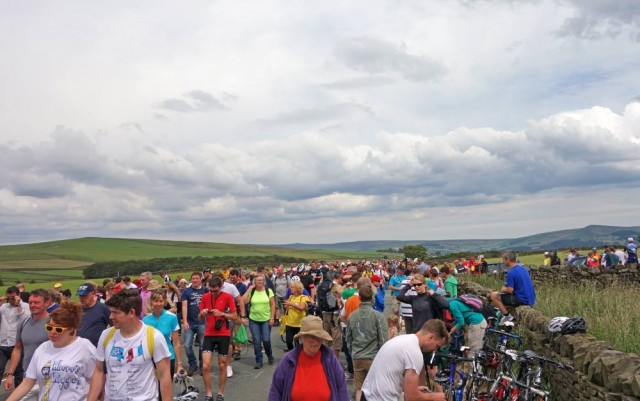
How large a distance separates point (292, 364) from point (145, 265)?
288ft

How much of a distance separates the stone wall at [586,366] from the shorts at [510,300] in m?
0.68

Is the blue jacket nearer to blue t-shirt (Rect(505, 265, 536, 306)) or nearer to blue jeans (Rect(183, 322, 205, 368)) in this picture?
blue t-shirt (Rect(505, 265, 536, 306))

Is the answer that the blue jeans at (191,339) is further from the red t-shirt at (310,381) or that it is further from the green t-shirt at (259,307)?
the red t-shirt at (310,381)

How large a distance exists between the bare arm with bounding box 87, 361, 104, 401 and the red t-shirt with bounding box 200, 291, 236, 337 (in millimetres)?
4387

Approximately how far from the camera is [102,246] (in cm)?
13988

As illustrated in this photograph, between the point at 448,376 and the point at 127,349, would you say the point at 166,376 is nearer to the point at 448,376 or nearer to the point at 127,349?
the point at 127,349

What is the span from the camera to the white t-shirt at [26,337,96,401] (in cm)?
498

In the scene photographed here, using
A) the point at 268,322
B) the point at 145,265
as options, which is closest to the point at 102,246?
the point at 145,265

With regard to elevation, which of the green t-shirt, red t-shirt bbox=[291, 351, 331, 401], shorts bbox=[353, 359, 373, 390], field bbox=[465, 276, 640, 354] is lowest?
shorts bbox=[353, 359, 373, 390]

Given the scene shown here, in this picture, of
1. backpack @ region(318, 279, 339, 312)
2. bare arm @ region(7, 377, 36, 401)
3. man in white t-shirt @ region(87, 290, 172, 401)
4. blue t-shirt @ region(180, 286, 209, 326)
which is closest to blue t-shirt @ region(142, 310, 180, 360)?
bare arm @ region(7, 377, 36, 401)

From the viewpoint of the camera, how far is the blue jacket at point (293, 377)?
4.43 m

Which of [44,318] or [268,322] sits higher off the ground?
[44,318]

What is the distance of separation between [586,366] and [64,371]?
549 cm

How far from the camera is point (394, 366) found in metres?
4.93
